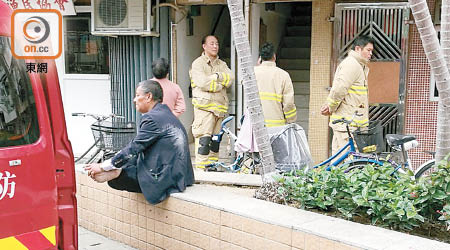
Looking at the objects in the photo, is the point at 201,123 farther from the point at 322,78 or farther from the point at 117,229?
the point at 117,229

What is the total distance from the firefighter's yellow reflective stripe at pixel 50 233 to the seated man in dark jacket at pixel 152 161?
0.90 metres

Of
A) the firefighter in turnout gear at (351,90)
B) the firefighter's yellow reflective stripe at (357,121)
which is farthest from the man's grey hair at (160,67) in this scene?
the firefighter's yellow reflective stripe at (357,121)

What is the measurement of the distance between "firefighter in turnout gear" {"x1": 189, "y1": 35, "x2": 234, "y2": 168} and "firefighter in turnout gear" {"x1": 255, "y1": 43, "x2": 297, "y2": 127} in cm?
94

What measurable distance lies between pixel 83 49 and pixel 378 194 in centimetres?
→ 691

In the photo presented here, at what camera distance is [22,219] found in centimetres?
346

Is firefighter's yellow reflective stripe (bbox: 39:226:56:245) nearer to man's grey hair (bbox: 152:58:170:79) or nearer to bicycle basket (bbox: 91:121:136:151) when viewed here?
bicycle basket (bbox: 91:121:136:151)

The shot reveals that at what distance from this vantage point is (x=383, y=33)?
7406mm

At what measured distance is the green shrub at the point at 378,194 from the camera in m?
3.68

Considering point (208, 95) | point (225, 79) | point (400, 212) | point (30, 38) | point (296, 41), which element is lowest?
point (400, 212)

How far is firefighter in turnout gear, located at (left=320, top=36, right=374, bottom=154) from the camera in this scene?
253 inches

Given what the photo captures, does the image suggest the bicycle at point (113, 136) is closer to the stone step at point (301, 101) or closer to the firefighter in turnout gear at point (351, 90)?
the firefighter in turnout gear at point (351, 90)

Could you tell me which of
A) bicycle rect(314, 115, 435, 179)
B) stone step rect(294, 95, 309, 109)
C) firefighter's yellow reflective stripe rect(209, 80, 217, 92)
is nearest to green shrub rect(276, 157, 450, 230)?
bicycle rect(314, 115, 435, 179)

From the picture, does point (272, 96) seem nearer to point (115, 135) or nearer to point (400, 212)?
point (115, 135)

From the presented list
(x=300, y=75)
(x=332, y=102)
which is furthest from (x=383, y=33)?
(x=300, y=75)
